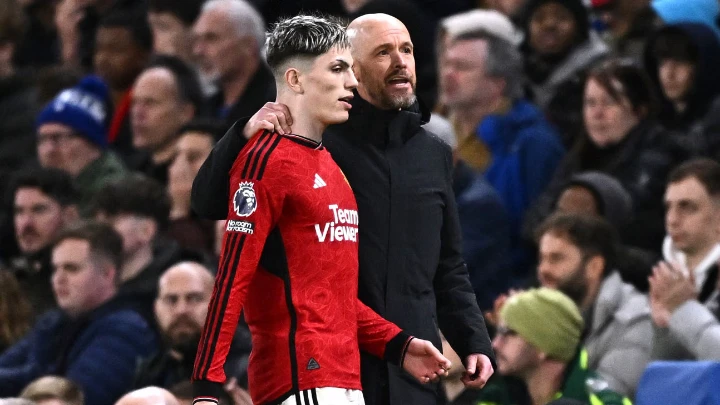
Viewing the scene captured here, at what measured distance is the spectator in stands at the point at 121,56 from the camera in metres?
10.9

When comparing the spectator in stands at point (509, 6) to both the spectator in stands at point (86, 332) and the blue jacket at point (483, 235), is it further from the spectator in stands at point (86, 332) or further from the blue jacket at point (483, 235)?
the spectator in stands at point (86, 332)

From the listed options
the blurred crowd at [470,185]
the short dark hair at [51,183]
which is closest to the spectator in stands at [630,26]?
the blurred crowd at [470,185]

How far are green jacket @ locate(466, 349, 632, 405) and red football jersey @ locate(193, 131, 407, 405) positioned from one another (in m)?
2.19

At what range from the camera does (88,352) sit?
7.66 metres

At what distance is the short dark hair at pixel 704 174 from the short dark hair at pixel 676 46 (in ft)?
4.32

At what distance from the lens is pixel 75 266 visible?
8164 mm

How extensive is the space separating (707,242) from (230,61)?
3.58 meters

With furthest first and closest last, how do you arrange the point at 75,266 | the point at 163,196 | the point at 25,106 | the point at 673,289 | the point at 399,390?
the point at 25,106
the point at 163,196
the point at 75,266
the point at 673,289
the point at 399,390

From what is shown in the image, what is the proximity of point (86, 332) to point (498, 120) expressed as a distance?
97.4 inches

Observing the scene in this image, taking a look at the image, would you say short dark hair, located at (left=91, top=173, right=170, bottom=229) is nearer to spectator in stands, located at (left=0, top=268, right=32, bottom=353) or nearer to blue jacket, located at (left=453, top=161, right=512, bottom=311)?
spectator in stands, located at (left=0, top=268, right=32, bottom=353)

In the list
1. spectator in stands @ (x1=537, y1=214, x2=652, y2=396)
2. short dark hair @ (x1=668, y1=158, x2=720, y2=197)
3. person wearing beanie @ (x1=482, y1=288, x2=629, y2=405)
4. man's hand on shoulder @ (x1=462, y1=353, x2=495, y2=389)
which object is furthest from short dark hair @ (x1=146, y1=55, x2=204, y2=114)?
man's hand on shoulder @ (x1=462, y1=353, x2=495, y2=389)

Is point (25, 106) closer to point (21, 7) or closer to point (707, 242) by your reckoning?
point (21, 7)

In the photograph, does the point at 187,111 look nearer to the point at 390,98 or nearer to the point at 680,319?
the point at 680,319

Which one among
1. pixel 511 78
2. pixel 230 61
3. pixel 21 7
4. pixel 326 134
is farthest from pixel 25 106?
pixel 326 134
